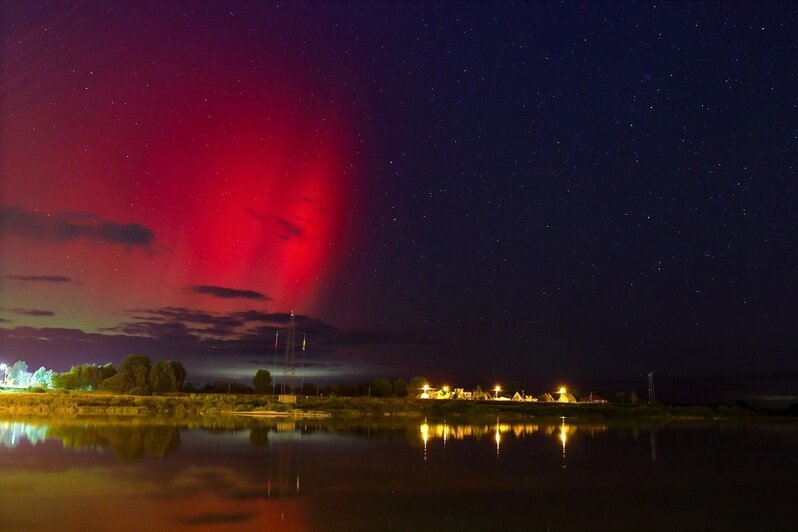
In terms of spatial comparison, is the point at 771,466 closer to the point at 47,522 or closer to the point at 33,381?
the point at 47,522

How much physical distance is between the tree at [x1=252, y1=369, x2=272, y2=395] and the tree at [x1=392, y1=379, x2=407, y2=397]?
24.6 metres

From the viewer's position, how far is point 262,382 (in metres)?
107

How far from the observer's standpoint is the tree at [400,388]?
118363mm

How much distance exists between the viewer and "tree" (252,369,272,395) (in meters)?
105

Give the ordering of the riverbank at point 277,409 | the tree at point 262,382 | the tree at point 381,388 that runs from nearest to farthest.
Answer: the riverbank at point 277,409 → the tree at point 262,382 → the tree at point 381,388

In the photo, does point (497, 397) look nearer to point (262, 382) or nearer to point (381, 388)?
point (381, 388)

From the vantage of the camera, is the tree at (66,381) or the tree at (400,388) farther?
the tree at (400,388)

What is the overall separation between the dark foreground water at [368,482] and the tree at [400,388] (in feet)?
257

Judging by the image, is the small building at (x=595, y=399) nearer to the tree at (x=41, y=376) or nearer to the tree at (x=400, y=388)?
the tree at (x=400, y=388)

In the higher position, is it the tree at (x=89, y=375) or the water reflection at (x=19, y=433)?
the tree at (x=89, y=375)

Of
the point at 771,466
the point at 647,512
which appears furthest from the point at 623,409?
the point at 647,512

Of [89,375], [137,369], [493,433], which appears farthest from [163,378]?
[493,433]

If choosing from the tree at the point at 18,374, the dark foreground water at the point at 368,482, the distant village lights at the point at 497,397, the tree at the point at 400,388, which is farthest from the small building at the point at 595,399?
the tree at the point at 18,374

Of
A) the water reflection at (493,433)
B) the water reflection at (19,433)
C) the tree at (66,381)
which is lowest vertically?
the water reflection at (493,433)
